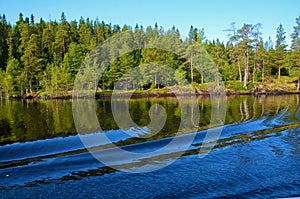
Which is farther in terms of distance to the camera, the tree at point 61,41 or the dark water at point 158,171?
the tree at point 61,41

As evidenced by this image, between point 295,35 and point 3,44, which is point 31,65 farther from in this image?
point 295,35

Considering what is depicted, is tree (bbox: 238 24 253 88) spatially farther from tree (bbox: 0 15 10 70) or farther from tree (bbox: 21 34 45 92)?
tree (bbox: 0 15 10 70)

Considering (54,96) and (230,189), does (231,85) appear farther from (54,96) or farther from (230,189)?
(230,189)

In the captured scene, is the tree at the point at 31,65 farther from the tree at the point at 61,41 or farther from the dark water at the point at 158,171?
the dark water at the point at 158,171

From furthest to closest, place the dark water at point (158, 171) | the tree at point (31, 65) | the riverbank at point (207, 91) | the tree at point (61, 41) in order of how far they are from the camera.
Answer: the tree at point (61, 41), the tree at point (31, 65), the riverbank at point (207, 91), the dark water at point (158, 171)

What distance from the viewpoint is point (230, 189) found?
27.5ft

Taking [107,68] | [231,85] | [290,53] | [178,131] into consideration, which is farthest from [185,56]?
[178,131]

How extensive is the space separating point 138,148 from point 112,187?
4.90 meters

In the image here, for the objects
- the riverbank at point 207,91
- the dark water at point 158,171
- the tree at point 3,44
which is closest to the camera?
the dark water at point 158,171

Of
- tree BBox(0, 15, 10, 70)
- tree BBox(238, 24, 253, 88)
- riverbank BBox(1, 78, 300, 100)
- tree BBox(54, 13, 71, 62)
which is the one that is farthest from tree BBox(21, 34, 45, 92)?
tree BBox(238, 24, 253, 88)

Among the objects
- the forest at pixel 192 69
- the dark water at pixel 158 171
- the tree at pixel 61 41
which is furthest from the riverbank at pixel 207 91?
the dark water at pixel 158 171

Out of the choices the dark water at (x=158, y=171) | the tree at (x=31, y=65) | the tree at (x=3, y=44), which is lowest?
the dark water at (x=158, y=171)

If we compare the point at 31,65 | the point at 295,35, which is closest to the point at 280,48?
the point at 295,35

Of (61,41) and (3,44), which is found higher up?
(61,41)
